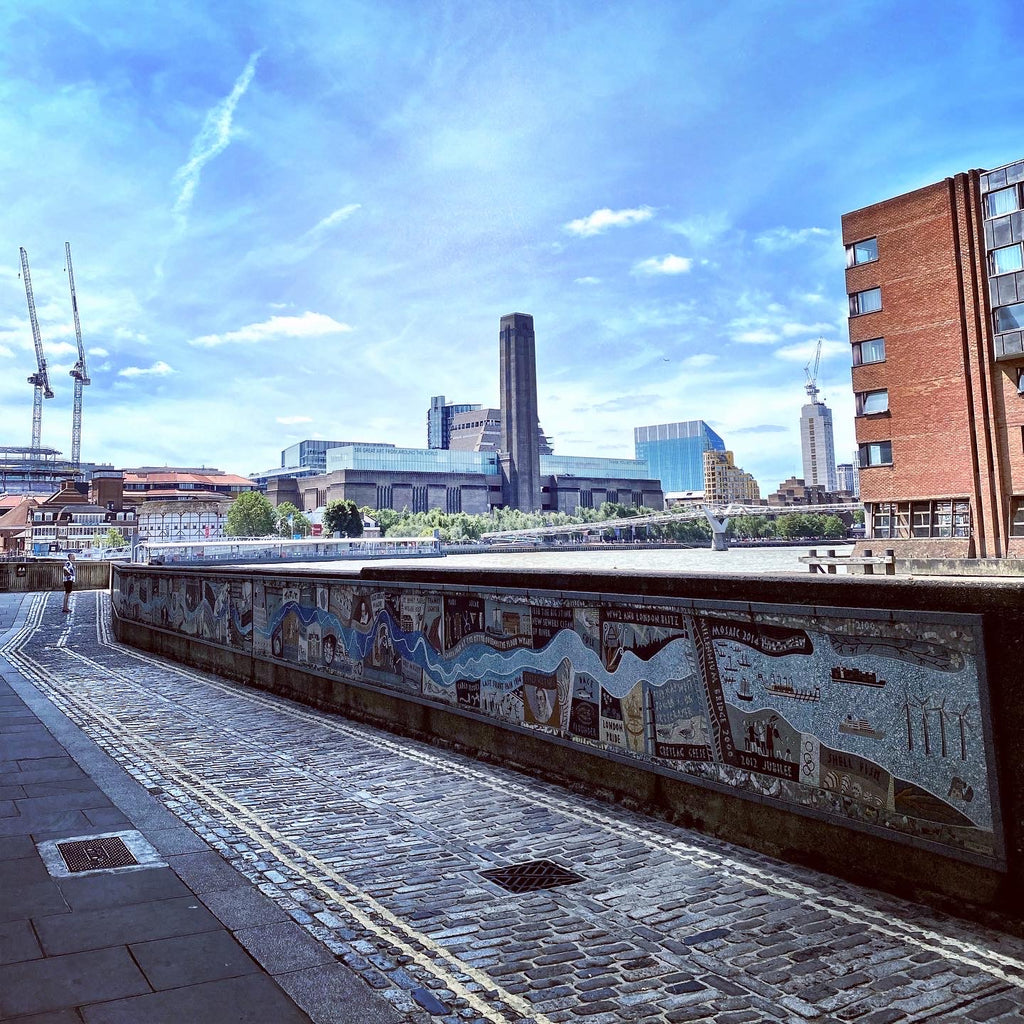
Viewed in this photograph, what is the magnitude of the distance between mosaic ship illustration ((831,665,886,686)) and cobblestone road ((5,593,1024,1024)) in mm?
1108

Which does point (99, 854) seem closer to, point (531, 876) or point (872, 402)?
point (531, 876)

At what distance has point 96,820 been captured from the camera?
6.11 m

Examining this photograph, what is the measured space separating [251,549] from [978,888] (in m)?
99.9

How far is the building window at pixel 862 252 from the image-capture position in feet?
165

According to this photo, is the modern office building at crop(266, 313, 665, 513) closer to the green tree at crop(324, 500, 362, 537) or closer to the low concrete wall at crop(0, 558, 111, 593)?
the green tree at crop(324, 500, 362, 537)

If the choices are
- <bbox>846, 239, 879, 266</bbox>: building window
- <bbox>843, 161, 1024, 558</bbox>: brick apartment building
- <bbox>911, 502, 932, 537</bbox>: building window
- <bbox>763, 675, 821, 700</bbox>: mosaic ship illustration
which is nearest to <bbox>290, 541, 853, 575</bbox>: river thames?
<bbox>911, 502, 932, 537</bbox>: building window

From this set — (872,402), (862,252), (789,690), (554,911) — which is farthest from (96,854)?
(862,252)

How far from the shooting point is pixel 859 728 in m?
4.68

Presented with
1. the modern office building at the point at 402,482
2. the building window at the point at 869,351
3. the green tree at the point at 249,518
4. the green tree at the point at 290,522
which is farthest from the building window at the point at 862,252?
the modern office building at the point at 402,482

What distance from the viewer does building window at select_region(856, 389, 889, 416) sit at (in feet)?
161

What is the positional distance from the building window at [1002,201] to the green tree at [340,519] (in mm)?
119738

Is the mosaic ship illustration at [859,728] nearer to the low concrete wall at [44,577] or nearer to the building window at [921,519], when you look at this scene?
the low concrete wall at [44,577]

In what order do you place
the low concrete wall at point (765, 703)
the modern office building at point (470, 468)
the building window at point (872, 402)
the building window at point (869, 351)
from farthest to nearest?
1. the modern office building at point (470, 468)
2. the building window at point (869, 351)
3. the building window at point (872, 402)
4. the low concrete wall at point (765, 703)

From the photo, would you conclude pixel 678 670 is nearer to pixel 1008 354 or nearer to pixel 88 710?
pixel 88 710
